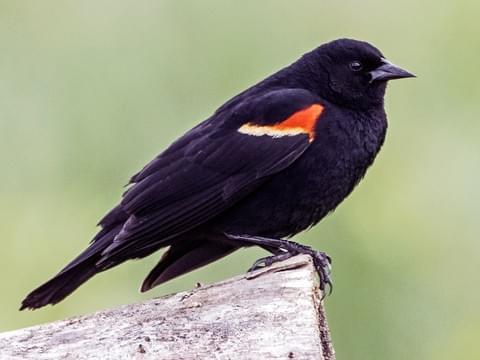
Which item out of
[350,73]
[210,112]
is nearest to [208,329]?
[350,73]

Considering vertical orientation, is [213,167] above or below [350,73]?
below

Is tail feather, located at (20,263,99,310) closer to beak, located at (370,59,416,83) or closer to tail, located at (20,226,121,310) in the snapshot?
tail, located at (20,226,121,310)

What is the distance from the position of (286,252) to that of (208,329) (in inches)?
38.5

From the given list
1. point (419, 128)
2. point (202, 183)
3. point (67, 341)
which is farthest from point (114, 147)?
point (67, 341)

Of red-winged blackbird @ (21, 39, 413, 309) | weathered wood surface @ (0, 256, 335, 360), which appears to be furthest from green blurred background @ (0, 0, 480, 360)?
weathered wood surface @ (0, 256, 335, 360)

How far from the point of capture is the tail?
373 centimetres

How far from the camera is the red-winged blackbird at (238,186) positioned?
383 cm

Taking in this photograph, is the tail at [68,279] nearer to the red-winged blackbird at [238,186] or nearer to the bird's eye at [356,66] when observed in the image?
the red-winged blackbird at [238,186]

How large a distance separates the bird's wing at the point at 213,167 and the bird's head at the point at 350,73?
0.14 meters

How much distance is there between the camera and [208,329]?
2850mm

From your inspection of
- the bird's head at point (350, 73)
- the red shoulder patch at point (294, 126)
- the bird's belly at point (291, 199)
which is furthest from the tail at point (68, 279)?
the bird's head at point (350, 73)

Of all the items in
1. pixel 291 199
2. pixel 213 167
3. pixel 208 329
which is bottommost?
pixel 208 329

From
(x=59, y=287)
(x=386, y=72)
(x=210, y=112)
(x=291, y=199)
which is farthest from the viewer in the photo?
(x=210, y=112)

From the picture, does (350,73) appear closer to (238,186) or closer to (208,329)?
(238,186)
